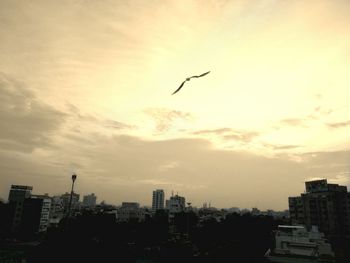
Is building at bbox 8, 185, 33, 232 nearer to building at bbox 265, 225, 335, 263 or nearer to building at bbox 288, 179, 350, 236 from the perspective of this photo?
building at bbox 265, 225, 335, 263

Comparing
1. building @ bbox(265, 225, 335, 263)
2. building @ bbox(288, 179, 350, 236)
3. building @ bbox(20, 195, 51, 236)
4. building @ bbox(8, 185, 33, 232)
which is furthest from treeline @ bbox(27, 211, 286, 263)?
building @ bbox(8, 185, 33, 232)

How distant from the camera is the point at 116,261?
4031cm

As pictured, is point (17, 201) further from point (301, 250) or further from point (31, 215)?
point (301, 250)

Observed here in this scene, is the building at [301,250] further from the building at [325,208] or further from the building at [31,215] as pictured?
the building at [31,215]

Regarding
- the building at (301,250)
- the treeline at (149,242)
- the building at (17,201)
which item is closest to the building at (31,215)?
the building at (17,201)

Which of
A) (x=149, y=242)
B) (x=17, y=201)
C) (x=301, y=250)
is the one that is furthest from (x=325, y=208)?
(x=17, y=201)

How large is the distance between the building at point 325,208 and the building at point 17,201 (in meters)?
83.0

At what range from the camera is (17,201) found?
91125mm

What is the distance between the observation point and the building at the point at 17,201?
89.2m

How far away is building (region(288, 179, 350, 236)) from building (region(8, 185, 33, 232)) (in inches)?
3268

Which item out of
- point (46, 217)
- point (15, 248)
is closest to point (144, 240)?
point (15, 248)

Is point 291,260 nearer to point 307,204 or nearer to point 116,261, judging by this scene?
point 116,261

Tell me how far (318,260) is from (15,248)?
61.7 metres

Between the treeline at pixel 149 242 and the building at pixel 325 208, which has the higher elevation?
the building at pixel 325 208
